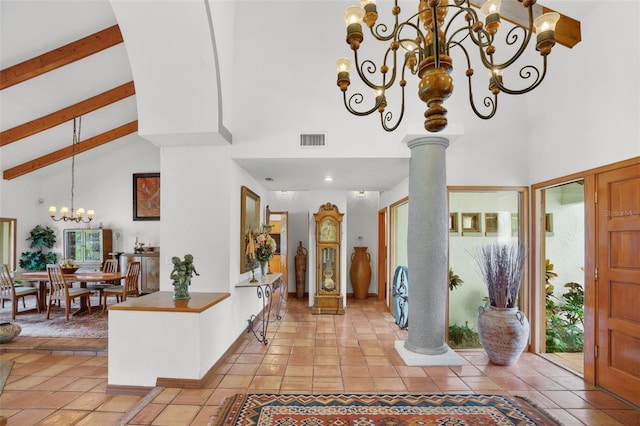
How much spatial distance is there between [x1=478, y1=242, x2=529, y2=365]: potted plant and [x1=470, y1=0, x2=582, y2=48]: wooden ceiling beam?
219 cm

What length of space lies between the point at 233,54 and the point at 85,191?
6.20 meters

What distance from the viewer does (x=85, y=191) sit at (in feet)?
25.1

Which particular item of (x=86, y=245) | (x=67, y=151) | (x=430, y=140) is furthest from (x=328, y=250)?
(x=67, y=151)

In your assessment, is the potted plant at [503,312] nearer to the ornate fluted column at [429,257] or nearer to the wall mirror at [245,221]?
the ornate fluted column at [429,257]

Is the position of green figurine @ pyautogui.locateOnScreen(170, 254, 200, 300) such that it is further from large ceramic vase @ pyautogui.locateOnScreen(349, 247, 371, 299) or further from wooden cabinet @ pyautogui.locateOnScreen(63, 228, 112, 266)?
wooden cabinet @ pyautogui.locateOnScreen(63, 228, 112, 266)

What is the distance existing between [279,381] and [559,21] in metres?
4.45

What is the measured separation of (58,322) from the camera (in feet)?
15.9

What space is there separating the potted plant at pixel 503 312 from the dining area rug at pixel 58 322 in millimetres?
4717

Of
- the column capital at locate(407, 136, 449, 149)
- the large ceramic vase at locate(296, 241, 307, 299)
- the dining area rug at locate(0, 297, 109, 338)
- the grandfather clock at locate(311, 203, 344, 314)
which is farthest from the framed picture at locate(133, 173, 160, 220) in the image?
the column capital at locate(407, 136, 449, 149)

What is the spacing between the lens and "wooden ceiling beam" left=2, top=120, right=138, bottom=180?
6805 millimetres

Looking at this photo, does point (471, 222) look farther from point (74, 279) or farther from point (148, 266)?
point (148, 266)

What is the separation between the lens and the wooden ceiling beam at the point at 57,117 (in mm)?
5426

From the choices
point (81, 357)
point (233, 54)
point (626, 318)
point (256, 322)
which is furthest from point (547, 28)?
point (81, 357)

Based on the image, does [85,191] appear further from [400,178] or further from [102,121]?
[400,178]
